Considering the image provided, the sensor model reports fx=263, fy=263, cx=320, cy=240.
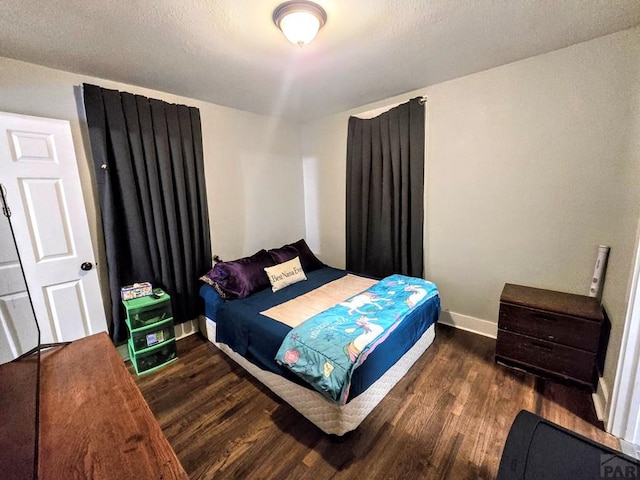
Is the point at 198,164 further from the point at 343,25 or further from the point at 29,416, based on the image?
the point at 29,416

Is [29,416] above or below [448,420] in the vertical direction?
above

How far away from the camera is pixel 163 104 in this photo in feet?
7.95

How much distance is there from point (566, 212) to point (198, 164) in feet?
10.8

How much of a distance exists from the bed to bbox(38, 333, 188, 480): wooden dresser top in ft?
2.84

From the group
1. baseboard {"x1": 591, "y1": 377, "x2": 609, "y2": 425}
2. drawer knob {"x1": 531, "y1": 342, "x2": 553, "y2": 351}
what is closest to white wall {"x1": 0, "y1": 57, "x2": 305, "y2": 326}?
drawer knob {"x1": 531, "y1": 342, "x2": 553, "y2": 351}

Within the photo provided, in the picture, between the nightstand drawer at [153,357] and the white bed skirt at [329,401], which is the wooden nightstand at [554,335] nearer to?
the white bed skirt at [329,401]

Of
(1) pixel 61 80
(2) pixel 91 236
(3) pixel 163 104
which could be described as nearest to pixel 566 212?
(3) pixel 163 104

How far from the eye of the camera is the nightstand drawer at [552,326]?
1.80 m

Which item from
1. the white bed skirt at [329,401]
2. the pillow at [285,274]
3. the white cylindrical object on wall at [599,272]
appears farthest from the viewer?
the pillow at [285,274]

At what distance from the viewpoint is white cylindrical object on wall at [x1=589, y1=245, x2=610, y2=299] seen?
1.91 m

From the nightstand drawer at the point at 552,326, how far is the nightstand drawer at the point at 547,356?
0.15 feet

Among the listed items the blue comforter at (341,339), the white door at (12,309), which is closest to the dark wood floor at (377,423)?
the blue comforter at (341,339)

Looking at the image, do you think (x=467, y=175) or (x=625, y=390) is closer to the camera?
(x=625, y=390)

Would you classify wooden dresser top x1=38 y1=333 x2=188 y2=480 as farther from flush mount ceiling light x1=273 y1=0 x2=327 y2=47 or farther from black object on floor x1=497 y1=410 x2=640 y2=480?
flush mount ceiling light x1=273 y1=0 x2=327 y2=47
